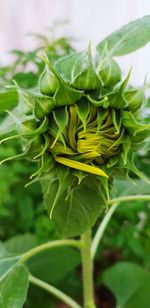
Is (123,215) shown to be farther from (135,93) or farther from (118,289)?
(135,93)

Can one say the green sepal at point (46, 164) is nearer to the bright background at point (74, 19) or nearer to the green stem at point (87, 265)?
the green stem at point (87, 265)

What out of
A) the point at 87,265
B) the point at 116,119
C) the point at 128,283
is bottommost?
the point at 128,283

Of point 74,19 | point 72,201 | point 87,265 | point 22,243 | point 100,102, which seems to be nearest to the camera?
point 100,102

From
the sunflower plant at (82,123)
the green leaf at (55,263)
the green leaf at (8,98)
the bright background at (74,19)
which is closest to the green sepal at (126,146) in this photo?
the sunflower plant at (82,123)

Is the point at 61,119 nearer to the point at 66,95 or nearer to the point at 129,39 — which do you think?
the point at 66,95

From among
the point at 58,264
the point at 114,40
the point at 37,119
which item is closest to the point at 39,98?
the point at 37,119

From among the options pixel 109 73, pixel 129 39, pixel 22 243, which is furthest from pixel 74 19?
pixel 109 73

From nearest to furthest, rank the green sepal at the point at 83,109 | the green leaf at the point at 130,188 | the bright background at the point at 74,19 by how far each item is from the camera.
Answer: the green sepal at the point at 83,109, the green leaf at the point at 130,188, the bright background at the point at 74,19
